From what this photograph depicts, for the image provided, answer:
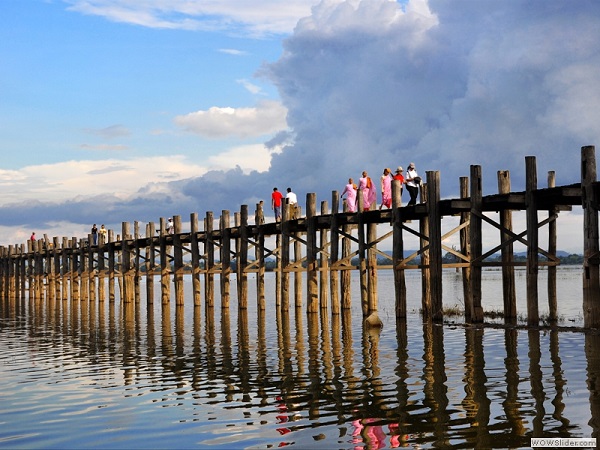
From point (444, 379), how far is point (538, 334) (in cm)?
634

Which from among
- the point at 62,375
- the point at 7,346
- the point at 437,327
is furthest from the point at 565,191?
the point at 7,346

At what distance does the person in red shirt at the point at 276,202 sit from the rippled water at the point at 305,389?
880 centimetres

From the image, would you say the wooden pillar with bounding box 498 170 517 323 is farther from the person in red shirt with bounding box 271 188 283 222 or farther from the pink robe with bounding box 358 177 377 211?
the person in red shirt with bounding box 271 188 283 222

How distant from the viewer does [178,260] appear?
120 feet

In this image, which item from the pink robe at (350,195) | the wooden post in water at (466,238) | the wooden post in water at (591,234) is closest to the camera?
the wooden post in water at (591,234)

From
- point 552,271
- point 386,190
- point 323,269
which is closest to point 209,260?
point 323,269

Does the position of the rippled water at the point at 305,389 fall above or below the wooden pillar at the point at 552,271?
below

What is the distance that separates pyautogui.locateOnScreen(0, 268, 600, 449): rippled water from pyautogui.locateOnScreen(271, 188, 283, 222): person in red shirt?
880 centimetres

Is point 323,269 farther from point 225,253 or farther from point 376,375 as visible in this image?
point 376,375

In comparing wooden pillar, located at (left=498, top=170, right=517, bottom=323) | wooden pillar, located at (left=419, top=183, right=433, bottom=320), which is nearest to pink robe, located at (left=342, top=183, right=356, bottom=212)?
wooden pillar, located at (left=419, top=183, right=433, bottom=320)

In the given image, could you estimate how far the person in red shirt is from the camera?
30997mm

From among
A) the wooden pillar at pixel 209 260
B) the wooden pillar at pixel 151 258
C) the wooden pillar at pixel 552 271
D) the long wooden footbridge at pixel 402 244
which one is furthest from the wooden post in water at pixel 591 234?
the wooden pillar at pixel 151 258

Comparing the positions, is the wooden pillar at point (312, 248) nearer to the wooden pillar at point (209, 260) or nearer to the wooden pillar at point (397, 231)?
the wooden pillar at point (397, 231)

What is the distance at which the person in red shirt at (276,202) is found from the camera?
30997 millimetres
